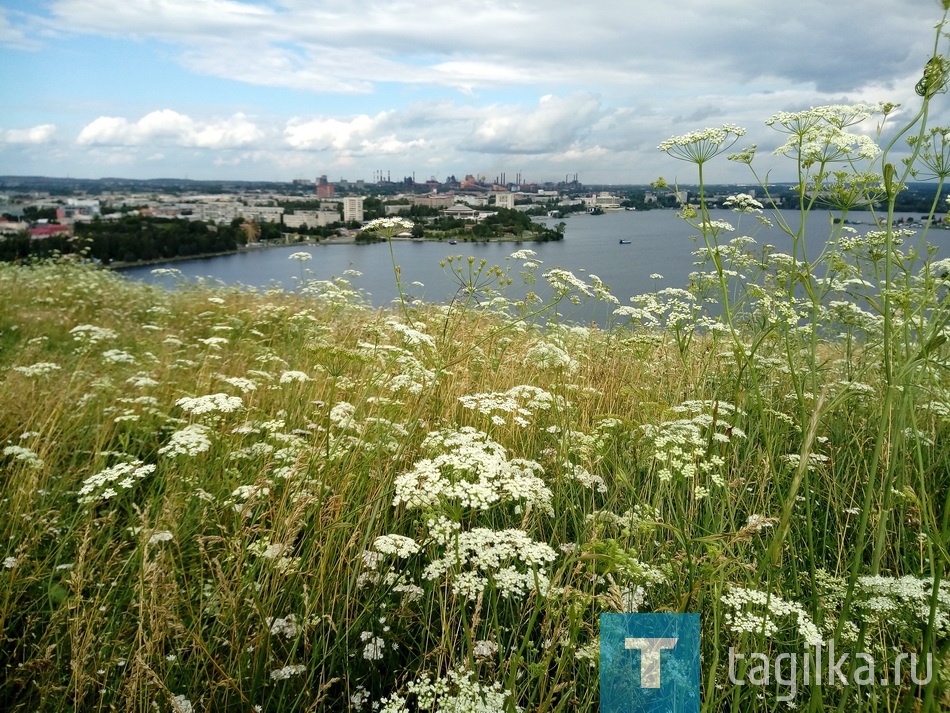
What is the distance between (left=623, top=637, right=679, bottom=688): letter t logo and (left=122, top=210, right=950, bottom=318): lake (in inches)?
158

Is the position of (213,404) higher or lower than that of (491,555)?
higher

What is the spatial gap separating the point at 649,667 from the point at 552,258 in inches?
283

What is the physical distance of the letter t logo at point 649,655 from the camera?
175cm

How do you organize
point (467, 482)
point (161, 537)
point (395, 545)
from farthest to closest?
point (161, 537)
point (395, 545)
point (467, 482)

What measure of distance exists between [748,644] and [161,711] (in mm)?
2160

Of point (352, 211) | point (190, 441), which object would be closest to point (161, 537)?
point (190, 441)

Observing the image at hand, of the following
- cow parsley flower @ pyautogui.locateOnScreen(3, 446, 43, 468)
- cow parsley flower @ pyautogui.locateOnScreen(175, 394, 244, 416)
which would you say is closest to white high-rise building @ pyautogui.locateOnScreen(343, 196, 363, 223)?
cow parsley flower @ pyautogui.locateOnScreen(3, 446, 43, 468)

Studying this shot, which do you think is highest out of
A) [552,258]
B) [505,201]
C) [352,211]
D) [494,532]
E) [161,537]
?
[352,211]

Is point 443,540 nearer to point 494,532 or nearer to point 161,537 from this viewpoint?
point 494,532

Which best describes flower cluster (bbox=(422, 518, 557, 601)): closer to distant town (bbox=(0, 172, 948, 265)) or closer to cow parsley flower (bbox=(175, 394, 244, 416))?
cow parsley flower (bbox=(175, 394, 244, 416))

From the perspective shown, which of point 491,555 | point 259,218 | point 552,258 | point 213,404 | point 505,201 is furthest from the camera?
point 259,218

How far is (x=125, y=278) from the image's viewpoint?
12141 millimetres

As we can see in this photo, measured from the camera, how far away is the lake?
7434 mm

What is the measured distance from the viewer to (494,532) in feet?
6.43
